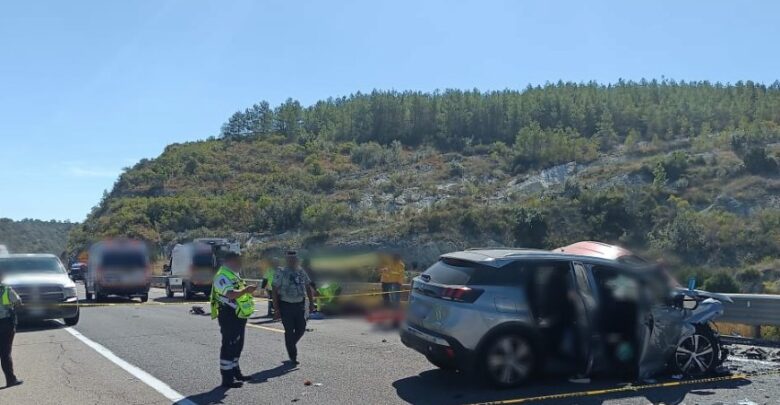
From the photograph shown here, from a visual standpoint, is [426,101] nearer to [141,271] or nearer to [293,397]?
[141,271]

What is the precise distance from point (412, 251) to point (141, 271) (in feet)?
90.3

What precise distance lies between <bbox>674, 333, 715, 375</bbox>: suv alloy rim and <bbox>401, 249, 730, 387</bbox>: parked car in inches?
3.3

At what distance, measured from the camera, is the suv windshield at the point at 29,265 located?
16.5 m

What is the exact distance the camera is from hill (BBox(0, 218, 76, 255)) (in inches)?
4842

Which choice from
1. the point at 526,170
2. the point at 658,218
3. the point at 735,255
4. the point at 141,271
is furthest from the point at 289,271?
the point at 526,170

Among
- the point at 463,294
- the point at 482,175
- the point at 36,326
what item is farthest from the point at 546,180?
the point at 463,294

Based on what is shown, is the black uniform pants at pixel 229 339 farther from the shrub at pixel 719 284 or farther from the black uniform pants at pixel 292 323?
the shrub at pixel 719 284

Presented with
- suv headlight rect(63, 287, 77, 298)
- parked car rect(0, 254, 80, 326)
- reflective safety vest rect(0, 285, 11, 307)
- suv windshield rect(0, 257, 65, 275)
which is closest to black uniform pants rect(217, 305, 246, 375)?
reflective safety vest rect(0, 285, 11, 307)

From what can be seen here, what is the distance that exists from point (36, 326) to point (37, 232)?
5585 inches

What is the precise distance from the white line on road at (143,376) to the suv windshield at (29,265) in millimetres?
4017

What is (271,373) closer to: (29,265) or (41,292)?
(41,292)

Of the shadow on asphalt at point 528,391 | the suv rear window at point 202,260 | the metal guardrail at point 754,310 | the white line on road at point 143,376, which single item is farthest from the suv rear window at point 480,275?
the suv rear window at point 202,260

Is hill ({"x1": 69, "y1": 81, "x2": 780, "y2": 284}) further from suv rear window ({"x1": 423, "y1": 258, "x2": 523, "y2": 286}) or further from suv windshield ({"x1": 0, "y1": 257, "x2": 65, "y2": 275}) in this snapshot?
suv rear window ({"x1": 423, "y1": 258, "x2": 523, "y2": 286})

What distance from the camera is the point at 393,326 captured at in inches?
520
